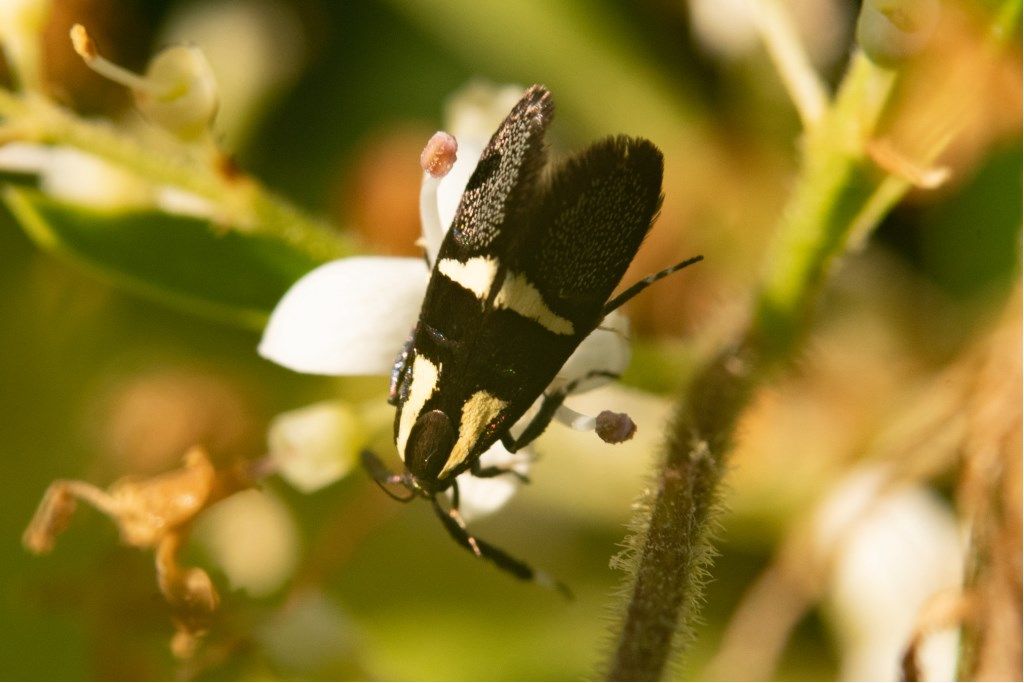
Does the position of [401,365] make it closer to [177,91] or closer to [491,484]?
[491,484]

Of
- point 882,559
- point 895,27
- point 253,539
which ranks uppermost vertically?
point 895,27

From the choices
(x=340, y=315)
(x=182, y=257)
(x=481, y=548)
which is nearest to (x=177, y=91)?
(x=182, y=257)

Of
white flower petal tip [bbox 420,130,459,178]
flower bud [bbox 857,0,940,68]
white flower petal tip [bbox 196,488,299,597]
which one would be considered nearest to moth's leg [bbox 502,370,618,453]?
white flower petal tip [bbox 420,130,459,178]

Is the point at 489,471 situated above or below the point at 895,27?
below

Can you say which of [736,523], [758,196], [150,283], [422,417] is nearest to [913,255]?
[758,196]

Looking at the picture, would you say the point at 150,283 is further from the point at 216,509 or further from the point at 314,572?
the point at 216,509

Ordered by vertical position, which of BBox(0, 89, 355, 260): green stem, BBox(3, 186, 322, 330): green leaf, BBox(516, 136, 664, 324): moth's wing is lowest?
BBox(3, 186, 322, 330): green leaf

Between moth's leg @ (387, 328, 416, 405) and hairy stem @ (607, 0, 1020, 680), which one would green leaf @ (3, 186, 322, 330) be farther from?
hairy stem @ (607, 0, 1020, 680)
